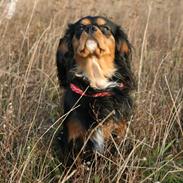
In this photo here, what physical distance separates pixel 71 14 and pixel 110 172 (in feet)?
9.05

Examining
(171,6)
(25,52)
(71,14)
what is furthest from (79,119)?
(171,6)

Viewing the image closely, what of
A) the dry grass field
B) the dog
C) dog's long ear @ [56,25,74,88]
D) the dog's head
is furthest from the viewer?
dog's long ear @ [56,25,74,88]

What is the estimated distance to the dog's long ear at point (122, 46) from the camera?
10.4 feet

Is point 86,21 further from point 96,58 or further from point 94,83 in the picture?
point 94,83

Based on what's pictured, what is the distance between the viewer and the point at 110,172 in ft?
8.41

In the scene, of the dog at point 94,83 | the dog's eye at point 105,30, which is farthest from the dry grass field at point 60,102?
the dog's eye at point 105,30

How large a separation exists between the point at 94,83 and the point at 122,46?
0.39 m

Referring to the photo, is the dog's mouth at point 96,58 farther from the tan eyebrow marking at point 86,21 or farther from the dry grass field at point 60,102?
the dry grass field at point 60,102

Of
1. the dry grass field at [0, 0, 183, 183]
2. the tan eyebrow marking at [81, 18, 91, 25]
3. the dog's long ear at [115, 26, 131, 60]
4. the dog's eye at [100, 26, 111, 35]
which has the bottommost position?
the dry grass field at [0, 0, 183, 183]

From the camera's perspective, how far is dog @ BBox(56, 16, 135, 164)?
279cm

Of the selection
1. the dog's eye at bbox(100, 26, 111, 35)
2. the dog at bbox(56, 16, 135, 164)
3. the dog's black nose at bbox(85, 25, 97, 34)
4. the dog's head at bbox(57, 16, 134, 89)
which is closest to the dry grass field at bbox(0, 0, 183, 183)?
the dog at bbox(56, 16, 135, 164)

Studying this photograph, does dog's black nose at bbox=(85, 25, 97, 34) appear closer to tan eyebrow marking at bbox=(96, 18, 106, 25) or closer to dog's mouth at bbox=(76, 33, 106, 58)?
dog's mouth at bbox=(76, 33, 106, 58)

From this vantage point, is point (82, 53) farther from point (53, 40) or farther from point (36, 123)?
point (53, 40)

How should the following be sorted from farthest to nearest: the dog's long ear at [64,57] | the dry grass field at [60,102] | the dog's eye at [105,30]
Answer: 1. the dog's long ear at [64,57]
2. the dog's eye at [105,30]
3. the dry grass field at [60,102]
